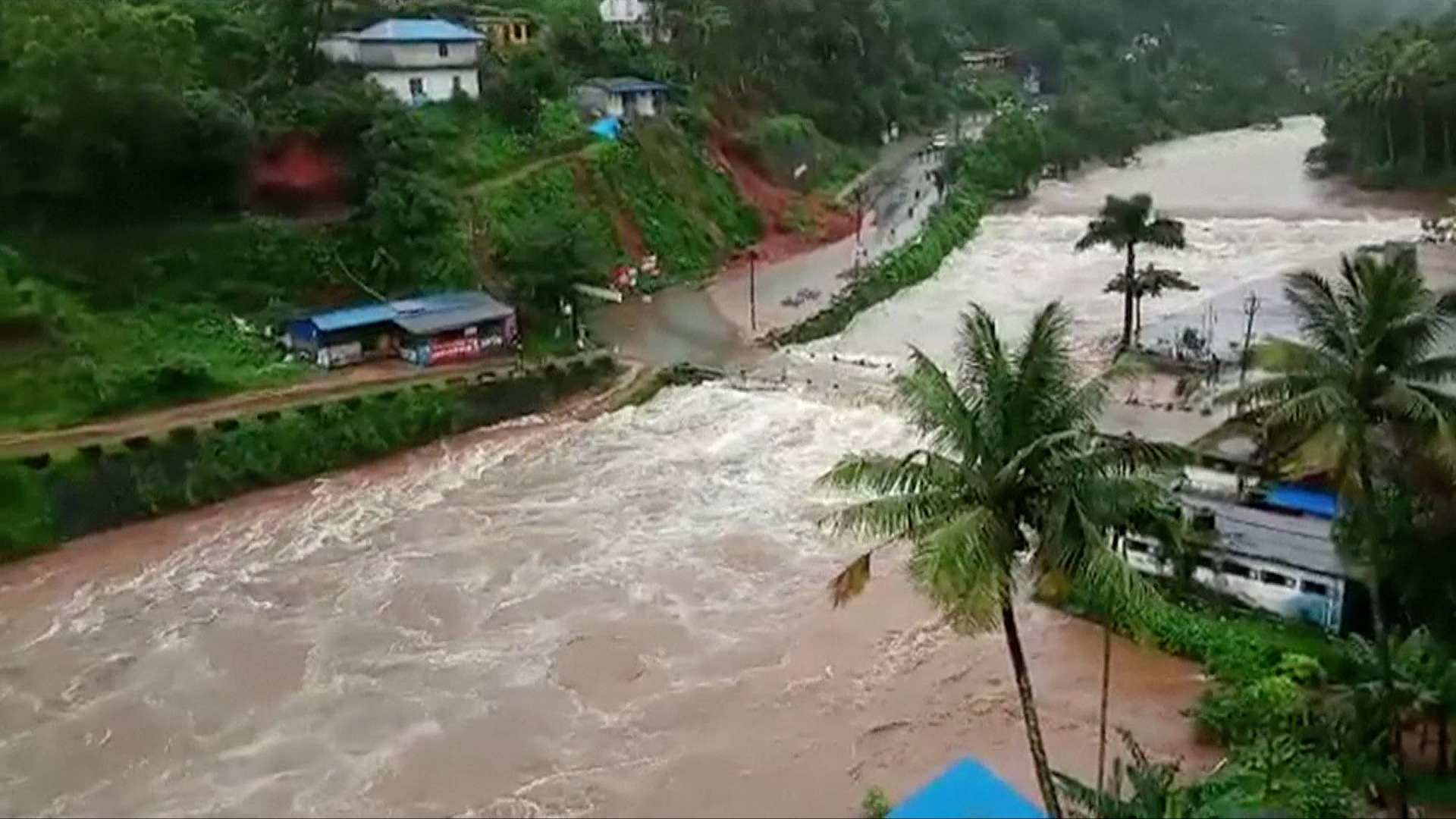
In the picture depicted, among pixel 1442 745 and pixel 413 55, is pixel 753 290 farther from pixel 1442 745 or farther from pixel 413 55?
pixel 1442 745

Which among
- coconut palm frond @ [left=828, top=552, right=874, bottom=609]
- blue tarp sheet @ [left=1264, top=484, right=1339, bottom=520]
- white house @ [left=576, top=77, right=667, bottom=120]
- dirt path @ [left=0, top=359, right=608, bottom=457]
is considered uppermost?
white house @ [left=576, top=77, right=667, bottom=120]

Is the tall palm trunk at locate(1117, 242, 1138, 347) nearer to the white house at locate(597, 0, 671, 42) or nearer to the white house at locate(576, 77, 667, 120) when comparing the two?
the white house at locate(576, 77, 667, 120)

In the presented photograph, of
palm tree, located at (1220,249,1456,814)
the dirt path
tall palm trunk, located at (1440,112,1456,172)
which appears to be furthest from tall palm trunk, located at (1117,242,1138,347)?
tall palm trunk, located at (1440,112,1456,172)

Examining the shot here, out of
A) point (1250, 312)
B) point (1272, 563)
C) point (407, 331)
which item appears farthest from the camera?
point (1250, 312)

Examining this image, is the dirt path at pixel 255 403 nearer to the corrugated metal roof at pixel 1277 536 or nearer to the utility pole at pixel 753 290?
the utility pole at pixel 753 290

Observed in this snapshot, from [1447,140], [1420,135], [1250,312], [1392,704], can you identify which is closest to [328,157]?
[1250,312]

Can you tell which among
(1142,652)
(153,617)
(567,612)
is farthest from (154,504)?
(1142,652)

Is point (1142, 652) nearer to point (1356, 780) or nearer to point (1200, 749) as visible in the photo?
point (1200, 749)
